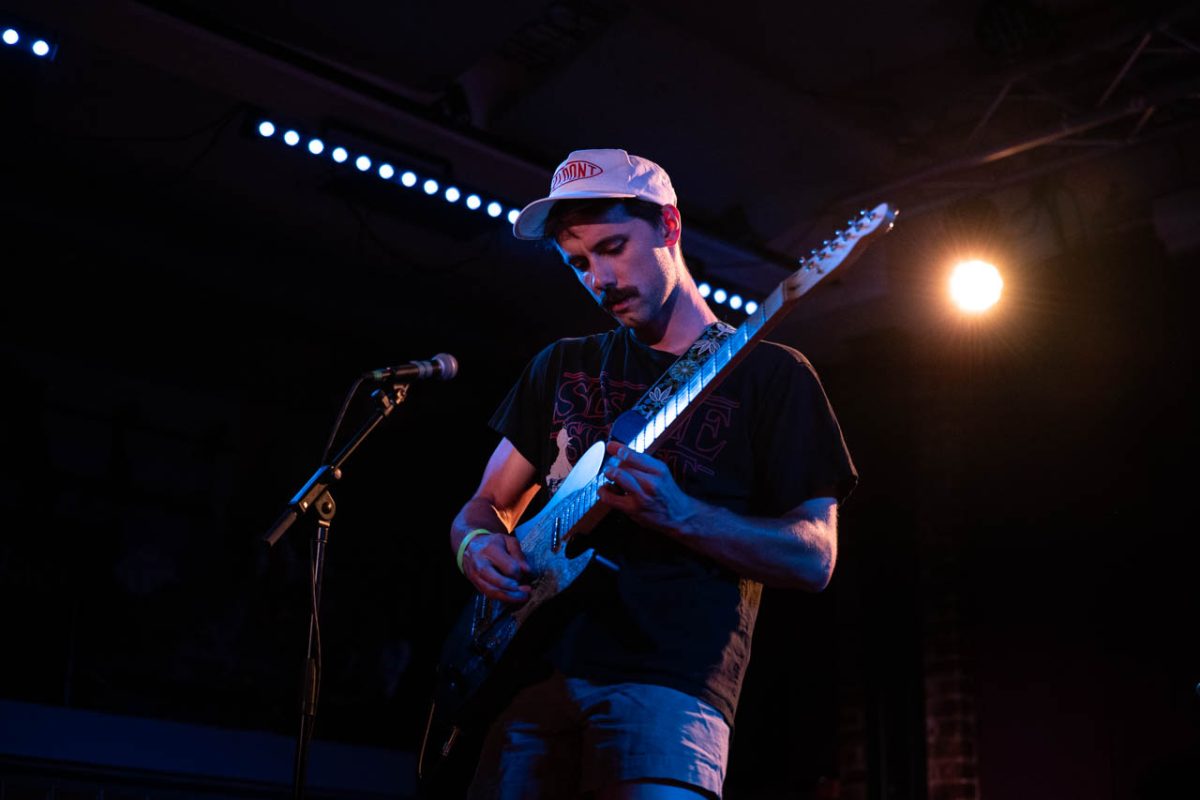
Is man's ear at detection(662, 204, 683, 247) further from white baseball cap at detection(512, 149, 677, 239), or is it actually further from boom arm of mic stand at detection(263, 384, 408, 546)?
boom arm of mic stand at detection(263, 384, 408, 546)

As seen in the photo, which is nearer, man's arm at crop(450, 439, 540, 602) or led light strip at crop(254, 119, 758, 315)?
man's arm at crop(450, 439, 540, 602)

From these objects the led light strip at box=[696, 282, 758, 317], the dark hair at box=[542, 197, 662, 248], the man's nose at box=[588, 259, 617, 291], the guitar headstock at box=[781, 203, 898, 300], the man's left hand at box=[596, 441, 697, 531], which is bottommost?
the man's left hand at box=[596, 441, 697, 531]

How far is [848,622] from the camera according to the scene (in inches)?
300

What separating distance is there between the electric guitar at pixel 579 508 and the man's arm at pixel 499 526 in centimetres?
3

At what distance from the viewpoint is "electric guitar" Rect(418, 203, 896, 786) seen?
227 cm

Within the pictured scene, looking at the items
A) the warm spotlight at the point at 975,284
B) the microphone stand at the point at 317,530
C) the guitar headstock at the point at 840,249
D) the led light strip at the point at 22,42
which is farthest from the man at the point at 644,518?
the warm spotlight at the point at 975,284

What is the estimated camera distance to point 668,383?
244cm

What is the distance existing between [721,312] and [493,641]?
4.75 meters

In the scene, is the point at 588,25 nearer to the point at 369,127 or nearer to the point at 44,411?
the point at 369,127

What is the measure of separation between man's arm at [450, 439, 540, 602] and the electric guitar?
0.03 metres

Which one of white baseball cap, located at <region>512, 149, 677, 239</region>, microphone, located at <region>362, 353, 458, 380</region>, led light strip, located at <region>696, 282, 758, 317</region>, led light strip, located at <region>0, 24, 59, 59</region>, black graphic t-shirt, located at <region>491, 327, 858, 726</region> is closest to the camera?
black graphic t-shirt, located at <region>491, 327, 858, 726</region>

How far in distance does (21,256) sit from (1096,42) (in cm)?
601

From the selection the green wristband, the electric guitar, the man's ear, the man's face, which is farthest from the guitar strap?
the green wristband

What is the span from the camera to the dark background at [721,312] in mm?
5699
